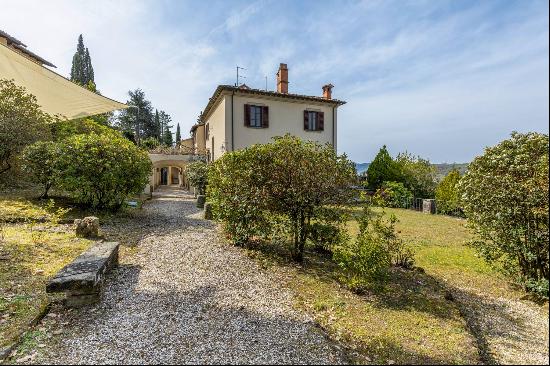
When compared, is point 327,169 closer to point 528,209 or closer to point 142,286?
point 528,209

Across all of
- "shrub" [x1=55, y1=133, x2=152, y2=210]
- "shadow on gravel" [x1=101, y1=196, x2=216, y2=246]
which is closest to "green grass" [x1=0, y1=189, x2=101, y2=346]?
"shadow on gravel" [x1=101, y1=196, x2=216, y2=246]

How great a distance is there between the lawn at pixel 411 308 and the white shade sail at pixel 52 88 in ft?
14.7

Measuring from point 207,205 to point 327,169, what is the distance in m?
6.10

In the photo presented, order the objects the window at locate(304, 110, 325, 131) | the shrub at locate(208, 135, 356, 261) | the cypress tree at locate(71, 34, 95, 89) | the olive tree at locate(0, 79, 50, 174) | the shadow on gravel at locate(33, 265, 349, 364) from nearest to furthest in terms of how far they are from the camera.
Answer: the shadow on gravel at locate(33, 265, 349, 364)
the shrub at locate(208, 135, 356, 261)
the olive tree at locate(0, 79, 50, 174)
the window at locate(304, 110, 325, 131)
the cypress tree at locate(71, 34, 95, 89)

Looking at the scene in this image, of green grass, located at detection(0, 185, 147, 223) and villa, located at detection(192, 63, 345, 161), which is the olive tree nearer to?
green grass, located at detection(0, 185, 147, 223)

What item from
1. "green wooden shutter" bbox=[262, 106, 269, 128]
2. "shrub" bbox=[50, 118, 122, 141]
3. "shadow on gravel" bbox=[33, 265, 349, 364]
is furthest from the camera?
"green wooden shutter" bbox=[262, 106, 269, 128]

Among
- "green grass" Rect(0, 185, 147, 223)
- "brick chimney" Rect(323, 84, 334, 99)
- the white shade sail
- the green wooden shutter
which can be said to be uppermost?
"brick chimney" Rect(323, 84, 334, 99)

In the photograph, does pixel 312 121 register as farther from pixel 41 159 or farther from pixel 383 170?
pixel 41 159

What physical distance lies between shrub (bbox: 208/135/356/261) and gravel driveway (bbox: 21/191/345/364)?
108 cm

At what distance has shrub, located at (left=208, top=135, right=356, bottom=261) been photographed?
550 centimetres

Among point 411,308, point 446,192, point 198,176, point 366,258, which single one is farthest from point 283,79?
point 411,308

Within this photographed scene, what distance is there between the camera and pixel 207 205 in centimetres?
1052

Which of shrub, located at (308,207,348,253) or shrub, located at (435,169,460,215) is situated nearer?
shrub, located at (308,207,348,253)

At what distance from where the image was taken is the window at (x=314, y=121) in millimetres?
19203
